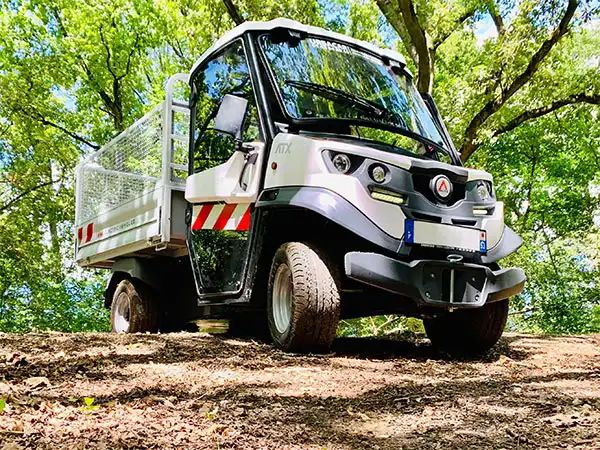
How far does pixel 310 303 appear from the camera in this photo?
429 centimetres

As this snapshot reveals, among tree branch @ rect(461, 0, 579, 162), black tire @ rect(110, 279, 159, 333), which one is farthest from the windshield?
tree branch @ rect(461, 0, 579, 162)

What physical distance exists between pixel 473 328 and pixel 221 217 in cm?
224

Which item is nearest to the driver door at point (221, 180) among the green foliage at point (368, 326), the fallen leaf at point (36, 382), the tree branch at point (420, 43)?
the fallen leaf at point (36, 382)

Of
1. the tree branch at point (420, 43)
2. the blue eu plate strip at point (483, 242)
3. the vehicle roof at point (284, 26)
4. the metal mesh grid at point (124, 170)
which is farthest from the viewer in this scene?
the tree branch at point (420, 43)

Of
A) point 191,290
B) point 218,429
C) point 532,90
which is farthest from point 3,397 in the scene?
point 532,90

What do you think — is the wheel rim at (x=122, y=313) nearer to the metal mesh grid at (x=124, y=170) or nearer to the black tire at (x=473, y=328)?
the metal mesh grid at (x=124, y=170)

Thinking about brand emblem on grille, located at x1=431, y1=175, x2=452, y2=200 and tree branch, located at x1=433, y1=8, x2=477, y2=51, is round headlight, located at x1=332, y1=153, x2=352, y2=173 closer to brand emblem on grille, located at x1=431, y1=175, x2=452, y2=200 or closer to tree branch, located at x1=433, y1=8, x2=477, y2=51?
brand emblem on grille, located at x1=431, y1=175, x2=452, y2=200

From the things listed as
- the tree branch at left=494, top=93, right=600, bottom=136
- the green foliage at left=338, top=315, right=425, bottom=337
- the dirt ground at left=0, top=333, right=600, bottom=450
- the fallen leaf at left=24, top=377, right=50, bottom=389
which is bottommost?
the green foliage at left=338, top=315, right=425, bottom=337

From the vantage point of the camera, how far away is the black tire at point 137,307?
277 inches

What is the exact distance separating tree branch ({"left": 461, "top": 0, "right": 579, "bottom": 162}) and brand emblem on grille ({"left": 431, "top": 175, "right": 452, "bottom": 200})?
28.4ft

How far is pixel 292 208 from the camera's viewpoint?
15.1ft

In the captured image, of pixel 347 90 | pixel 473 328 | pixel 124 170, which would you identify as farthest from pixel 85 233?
pixel 473 328

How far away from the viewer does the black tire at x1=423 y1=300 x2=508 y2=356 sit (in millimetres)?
5023

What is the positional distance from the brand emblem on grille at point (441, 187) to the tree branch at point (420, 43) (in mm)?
7260
